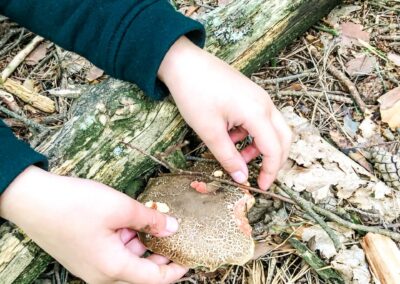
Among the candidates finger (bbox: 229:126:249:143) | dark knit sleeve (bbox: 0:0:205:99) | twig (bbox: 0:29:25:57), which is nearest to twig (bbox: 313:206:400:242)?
finger (bbox: 229:126:249:143)

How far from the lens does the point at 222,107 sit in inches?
83.4

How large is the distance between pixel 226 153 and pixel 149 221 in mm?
434

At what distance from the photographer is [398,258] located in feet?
7.42

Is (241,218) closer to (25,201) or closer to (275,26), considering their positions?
(25,201)

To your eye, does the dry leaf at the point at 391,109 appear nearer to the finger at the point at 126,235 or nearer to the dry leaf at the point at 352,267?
the dry leaf at the point at 352,267

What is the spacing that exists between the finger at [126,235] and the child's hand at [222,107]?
1.56 ft

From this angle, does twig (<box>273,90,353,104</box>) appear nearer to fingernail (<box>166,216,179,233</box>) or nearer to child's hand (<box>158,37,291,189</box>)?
child's hand (<box>158,37,291,189</box>)

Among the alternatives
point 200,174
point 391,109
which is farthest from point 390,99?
point 200,174

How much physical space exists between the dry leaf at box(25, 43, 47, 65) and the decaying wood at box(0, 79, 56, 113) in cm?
20

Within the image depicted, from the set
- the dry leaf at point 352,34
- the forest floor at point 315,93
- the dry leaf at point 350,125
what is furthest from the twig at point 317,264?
the dry leaf at point 352,34

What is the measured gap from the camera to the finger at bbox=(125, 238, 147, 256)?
84.4 inches

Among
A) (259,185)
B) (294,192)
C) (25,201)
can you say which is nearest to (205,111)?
(259,185)

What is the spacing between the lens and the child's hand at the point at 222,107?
6.93 ft

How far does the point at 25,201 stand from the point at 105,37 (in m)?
0.77
